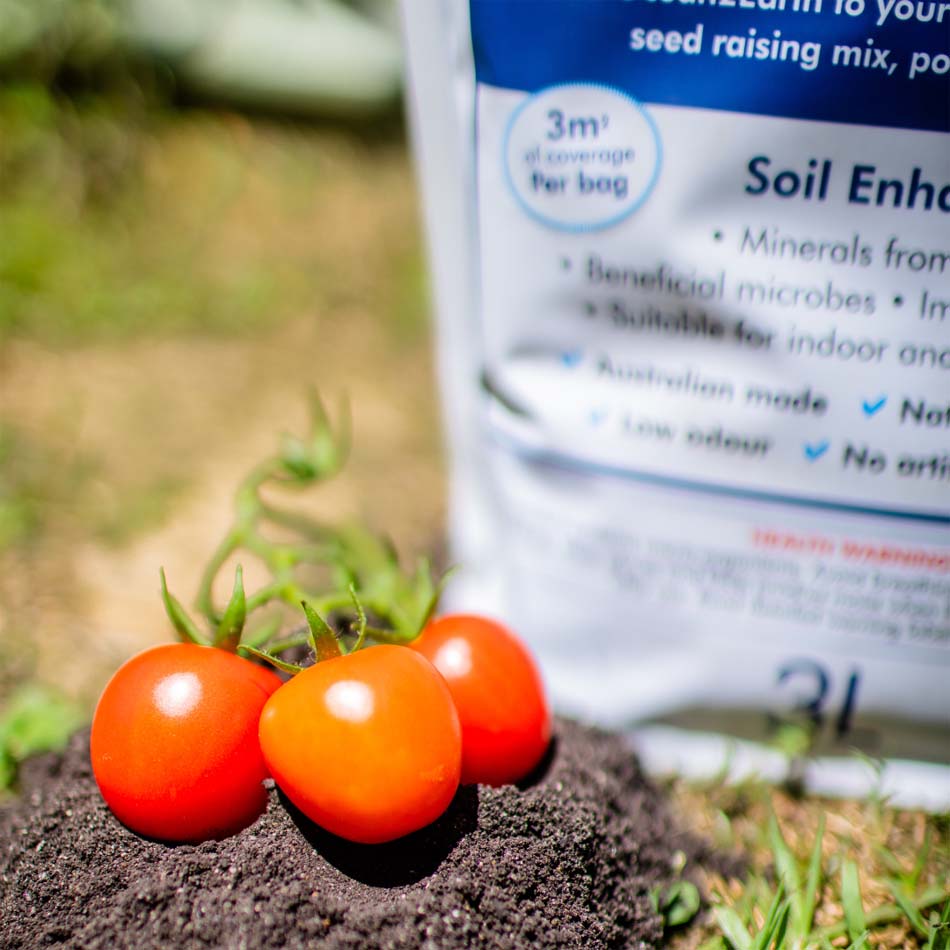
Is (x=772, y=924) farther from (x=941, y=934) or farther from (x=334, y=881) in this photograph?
(x=334, y=881)

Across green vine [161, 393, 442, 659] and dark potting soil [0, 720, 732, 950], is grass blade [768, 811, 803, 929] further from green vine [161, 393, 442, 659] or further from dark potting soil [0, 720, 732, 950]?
green vine [161, 393, 442, 659]

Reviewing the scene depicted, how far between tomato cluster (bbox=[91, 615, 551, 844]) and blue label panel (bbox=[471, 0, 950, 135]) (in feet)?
2.40

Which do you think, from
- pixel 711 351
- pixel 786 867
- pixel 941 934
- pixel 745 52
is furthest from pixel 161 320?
pixel 941 934

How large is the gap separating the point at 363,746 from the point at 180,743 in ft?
0.69

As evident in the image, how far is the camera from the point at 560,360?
1.44 m

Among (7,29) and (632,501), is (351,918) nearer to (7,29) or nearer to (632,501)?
(632,501)

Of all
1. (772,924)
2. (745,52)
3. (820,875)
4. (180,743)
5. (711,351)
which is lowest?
(820,875)

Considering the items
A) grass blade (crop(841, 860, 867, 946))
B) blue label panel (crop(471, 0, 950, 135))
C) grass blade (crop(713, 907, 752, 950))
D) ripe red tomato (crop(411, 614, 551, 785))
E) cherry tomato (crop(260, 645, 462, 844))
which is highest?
blue label panel (crop(471, 0, 950, 135))

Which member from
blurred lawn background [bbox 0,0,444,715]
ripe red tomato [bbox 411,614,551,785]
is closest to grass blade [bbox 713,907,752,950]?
ripe red tomato [bbox 411,614,551,785]

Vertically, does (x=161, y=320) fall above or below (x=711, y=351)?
below

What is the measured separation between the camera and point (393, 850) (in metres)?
1.12

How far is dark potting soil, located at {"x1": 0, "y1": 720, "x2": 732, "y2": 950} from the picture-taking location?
3.39 ft

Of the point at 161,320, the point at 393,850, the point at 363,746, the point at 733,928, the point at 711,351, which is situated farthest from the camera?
the point at 161,320

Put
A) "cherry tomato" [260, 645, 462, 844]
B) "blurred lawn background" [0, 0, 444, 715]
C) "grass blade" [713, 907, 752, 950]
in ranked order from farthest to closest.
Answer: "blurred lawn background" [0, 0, 444, 715] → "grass blade" [713, 907, 752, 950] → "cherry tomato" [260, 645, 462, 844]
